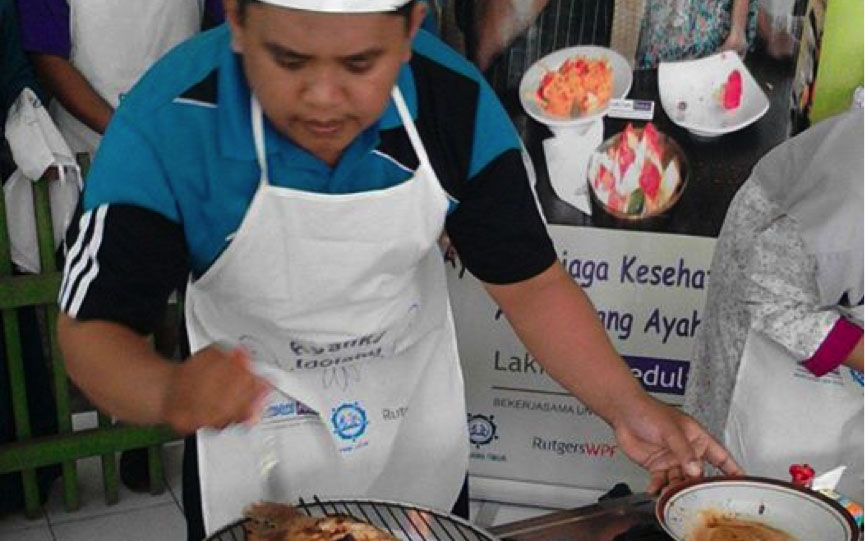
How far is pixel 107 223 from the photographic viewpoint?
112 cm

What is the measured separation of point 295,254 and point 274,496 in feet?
1.14

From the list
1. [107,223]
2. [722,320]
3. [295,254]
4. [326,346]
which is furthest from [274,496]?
[722,320]

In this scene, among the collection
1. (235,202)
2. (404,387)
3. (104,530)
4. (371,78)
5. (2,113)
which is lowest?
(104,530)

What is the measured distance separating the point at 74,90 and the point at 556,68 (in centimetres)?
113

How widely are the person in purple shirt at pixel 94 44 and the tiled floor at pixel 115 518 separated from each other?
0.90 meters

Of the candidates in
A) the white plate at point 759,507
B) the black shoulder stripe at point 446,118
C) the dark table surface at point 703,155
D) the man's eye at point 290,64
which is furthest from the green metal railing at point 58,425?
the white plate at point 759,507

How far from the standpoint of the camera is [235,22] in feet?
3.68

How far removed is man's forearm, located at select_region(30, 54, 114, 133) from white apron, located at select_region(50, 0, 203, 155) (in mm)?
43

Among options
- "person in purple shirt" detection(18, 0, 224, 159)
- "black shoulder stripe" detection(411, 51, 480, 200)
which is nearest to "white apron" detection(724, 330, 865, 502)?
"black shoulder stripe" detection(411, 51, 480, 200)

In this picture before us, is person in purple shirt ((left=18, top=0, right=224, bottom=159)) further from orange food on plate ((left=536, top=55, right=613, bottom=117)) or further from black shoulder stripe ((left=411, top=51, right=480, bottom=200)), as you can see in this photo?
black shoulder stripe ((left=411, top=51, right=480, bottom=200))

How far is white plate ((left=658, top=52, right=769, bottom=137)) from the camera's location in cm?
229

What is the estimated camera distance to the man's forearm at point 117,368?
1016mm

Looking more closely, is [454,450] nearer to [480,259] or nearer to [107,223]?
[480,259]

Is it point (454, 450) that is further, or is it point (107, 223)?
point (454, 450)
